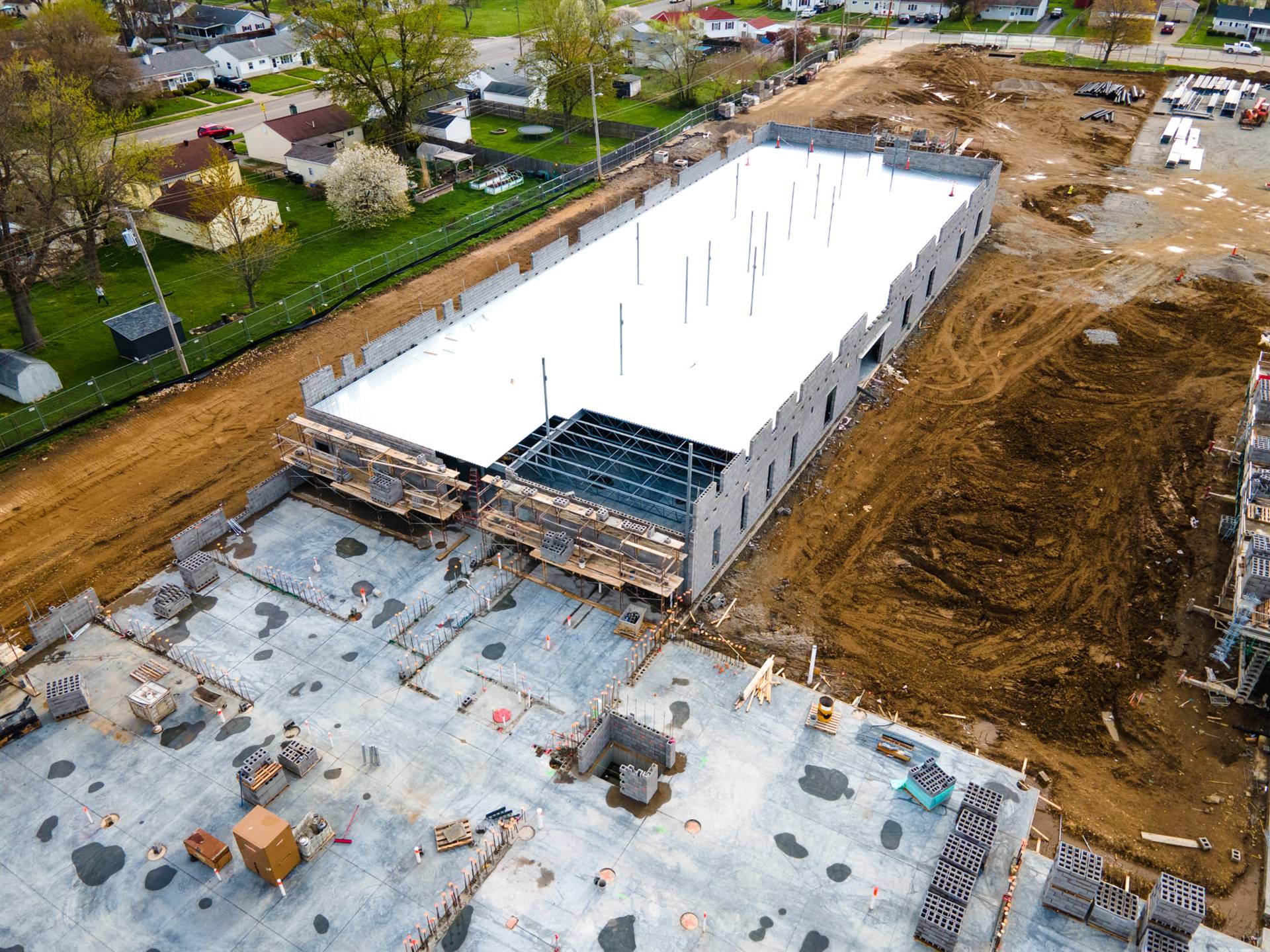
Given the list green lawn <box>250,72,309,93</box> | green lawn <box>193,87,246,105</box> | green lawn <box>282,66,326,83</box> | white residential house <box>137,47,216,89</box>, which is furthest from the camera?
green lawn <box>282,66,326,83</box>

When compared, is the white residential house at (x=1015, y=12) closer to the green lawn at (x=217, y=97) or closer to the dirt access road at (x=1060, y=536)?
the dirt access road at (x=1060, y=536)

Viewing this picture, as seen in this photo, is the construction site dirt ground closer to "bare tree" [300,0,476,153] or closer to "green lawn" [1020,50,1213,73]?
"bare tree" [300,0,476,153]

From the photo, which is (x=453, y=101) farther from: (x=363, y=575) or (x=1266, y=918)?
(x=1266, y=918)

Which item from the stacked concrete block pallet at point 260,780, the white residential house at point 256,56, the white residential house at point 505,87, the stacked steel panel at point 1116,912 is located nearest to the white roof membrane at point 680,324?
the stacked concrete block pallet at point 260,780

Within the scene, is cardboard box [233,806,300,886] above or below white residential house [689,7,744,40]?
below

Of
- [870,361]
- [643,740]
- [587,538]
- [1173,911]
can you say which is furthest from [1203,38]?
[643,740]

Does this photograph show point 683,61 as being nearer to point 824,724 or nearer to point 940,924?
point 824,724

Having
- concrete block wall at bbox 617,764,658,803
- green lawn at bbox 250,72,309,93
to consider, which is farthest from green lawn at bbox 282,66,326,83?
concrete block wall at bbox 617,764,658,803
